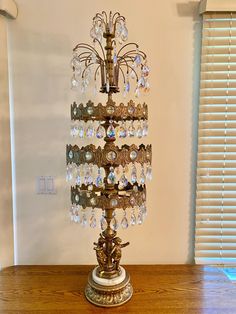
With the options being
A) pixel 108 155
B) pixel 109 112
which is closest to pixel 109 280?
pixel 108 155

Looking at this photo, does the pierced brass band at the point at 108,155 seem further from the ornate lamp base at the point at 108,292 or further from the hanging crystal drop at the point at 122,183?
the ornate lamp base at the point at 108,292

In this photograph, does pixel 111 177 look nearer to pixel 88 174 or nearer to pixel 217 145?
pixel 88 174

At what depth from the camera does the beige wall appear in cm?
134

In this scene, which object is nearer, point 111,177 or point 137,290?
point 111,177

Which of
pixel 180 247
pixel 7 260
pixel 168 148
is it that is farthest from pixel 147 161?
pixel 7 260

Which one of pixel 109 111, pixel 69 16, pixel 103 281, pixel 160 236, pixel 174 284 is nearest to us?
pixel 109 111

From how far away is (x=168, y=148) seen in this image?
1.41m

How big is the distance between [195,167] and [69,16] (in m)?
1.03

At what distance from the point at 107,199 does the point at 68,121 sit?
0.60 meters

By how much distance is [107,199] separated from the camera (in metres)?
0.96

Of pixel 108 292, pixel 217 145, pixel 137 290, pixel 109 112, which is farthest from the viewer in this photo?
pixel 217 145

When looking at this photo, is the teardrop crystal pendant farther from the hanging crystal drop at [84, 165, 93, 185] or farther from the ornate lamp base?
the ornate lamp base

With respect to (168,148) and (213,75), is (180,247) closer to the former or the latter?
(168,148)

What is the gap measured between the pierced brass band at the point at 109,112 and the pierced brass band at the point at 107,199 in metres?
0.28
